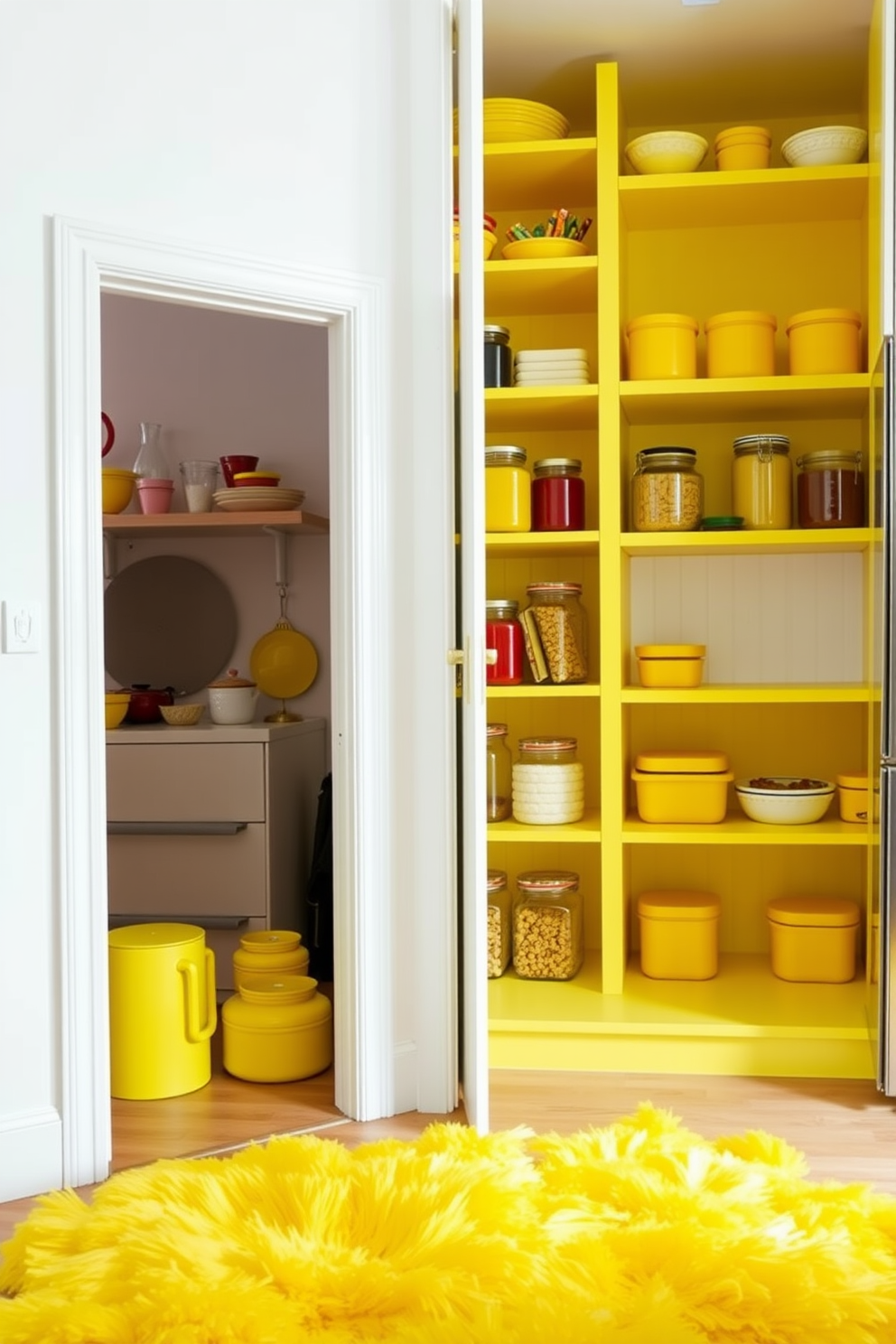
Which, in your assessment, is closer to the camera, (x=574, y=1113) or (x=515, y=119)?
(x=574, y=1113)

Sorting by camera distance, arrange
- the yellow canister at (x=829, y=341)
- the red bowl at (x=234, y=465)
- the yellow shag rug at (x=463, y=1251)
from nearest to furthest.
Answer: the yellow shag rug at (x=463, y=1251), the yellow canister at (x=829, y=341), the red bowl at (x=234, y=465)

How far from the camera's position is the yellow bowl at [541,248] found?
346 cm

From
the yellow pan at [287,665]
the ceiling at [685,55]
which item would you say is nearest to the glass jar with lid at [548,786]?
the yellow pan at [287,665]

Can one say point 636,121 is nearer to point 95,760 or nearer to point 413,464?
point 413,464

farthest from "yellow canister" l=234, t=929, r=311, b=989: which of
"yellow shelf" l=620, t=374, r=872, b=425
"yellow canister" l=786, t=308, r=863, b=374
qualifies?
"yellow canister" l=786, t=308, r=863, b=374

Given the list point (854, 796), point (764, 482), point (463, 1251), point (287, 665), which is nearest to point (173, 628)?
point (287, 665)

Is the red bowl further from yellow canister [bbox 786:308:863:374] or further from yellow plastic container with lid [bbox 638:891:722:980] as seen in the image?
yellow plastic container with lid [bbox 638:891:722:980]

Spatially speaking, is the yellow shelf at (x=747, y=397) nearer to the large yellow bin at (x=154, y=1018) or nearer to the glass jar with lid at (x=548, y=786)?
the glass jar with lid at (x=548, y=786)

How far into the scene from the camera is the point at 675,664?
139 inches

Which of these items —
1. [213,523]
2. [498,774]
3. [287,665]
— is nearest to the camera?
[498,774]

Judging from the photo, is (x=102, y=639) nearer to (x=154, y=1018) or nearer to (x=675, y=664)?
(x=154, y=1018)

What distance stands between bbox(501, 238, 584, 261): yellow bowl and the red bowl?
1.13 metres

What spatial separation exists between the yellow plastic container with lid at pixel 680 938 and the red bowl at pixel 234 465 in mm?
1825

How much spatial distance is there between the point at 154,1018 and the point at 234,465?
71.2 inches
